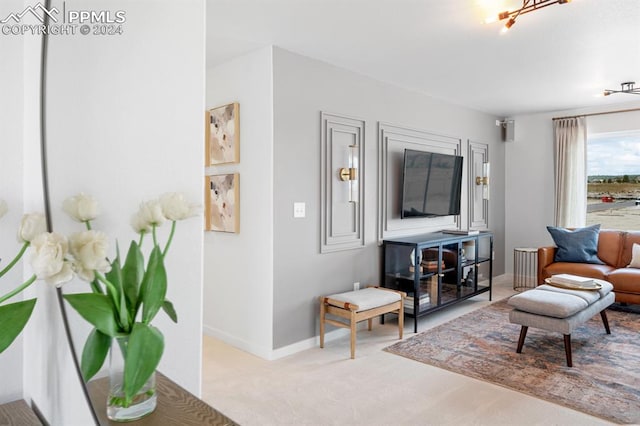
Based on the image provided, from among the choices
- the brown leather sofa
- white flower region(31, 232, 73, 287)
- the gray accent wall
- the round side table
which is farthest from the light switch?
the round side table

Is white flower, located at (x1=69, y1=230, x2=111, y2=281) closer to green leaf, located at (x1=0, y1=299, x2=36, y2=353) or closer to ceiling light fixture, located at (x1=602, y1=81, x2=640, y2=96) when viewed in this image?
green leaf, located at (x1=0, y1=299, x2=36, y2=353)

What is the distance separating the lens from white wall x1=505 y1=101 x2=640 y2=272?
6285 mm

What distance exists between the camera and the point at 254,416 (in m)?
2.50

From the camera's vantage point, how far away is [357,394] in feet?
9.11

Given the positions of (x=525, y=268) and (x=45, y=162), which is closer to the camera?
(x=45, y=162)

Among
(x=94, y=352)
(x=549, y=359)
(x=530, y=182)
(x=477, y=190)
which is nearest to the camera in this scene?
(x=94, y=352)

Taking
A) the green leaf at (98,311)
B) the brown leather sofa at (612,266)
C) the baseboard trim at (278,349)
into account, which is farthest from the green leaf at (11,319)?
the brown leather sofa at (612,266)

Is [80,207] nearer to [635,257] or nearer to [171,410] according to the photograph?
[171,410]

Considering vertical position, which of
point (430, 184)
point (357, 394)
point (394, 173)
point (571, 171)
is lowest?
point (357, 394)

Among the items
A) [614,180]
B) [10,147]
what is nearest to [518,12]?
[10,147]

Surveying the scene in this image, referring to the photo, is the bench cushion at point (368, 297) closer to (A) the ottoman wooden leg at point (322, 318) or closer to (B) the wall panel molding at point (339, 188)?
(A) the ottoman wooden leg at point (322, 318)

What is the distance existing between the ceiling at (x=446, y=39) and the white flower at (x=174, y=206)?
2153mm

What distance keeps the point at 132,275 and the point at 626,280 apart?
5.28m

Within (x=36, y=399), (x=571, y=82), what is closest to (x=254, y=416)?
(x=36, y=399)
